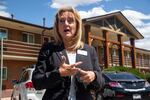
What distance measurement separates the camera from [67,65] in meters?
2.82

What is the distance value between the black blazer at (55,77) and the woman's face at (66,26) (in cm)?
11


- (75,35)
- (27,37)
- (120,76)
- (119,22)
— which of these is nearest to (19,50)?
(27,37)

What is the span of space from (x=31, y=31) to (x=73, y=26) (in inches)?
1134

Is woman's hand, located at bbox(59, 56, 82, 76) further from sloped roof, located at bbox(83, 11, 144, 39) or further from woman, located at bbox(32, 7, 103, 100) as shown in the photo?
sloped roof, located at bbox(83, 11, 144, 39)

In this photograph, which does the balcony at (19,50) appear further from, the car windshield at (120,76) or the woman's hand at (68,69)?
the woman's hand at (68,69)

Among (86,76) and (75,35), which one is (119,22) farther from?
(86,76)

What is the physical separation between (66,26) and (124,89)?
1109 cm

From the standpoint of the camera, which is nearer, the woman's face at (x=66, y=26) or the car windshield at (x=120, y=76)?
the woman's face at (x=66, y=26)

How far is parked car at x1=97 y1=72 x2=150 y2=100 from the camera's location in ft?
45.2

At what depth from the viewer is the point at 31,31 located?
104 ft

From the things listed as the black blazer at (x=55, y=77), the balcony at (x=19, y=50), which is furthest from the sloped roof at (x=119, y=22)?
the black blazer at (x=55, y=77)

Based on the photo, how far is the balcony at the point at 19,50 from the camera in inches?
1098

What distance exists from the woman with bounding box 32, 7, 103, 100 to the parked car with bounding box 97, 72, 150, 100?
35.3 ft

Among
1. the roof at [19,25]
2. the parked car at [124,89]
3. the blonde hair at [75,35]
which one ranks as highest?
the roof at [19,25]
